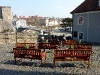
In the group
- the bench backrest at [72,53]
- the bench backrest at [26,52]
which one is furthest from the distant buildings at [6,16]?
the bench backrest at [72,53]

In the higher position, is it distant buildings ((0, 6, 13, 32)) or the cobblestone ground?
distant buildings ((0, 6, 13, 32))

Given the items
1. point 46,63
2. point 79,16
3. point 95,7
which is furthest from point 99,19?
point 46,63

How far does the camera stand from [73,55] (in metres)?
10.5

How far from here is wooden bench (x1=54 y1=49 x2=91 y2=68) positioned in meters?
10.4

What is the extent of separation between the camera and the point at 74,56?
10.4m

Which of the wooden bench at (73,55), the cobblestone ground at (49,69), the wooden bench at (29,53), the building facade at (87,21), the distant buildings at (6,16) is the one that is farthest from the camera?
the distant buildings at (6,16)

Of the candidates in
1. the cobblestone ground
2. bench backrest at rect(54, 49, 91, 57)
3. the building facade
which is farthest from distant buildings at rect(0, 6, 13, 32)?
bench backrest at rect(54, 49, 91, 57)

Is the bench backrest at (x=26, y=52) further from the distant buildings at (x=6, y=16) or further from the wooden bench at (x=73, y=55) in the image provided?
the distant buildings at (x=6, y=16)

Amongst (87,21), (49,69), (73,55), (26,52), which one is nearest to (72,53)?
(73,55)

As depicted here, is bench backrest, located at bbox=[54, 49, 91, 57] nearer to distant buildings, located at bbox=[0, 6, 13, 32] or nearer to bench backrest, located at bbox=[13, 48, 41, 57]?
bench backrest, located at bbox=[13, 48, 41, 57]

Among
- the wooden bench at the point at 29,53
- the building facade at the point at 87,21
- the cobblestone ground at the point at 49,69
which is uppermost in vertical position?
the building facade at the point at 87,21

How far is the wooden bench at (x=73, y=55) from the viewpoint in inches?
408

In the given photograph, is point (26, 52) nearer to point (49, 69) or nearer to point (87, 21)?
point (49, 69)

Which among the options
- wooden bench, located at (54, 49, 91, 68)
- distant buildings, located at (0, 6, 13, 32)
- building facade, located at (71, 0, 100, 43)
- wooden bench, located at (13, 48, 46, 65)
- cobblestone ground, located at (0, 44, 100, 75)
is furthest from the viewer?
distant buildings, located at (0, 6, 13, 32)
